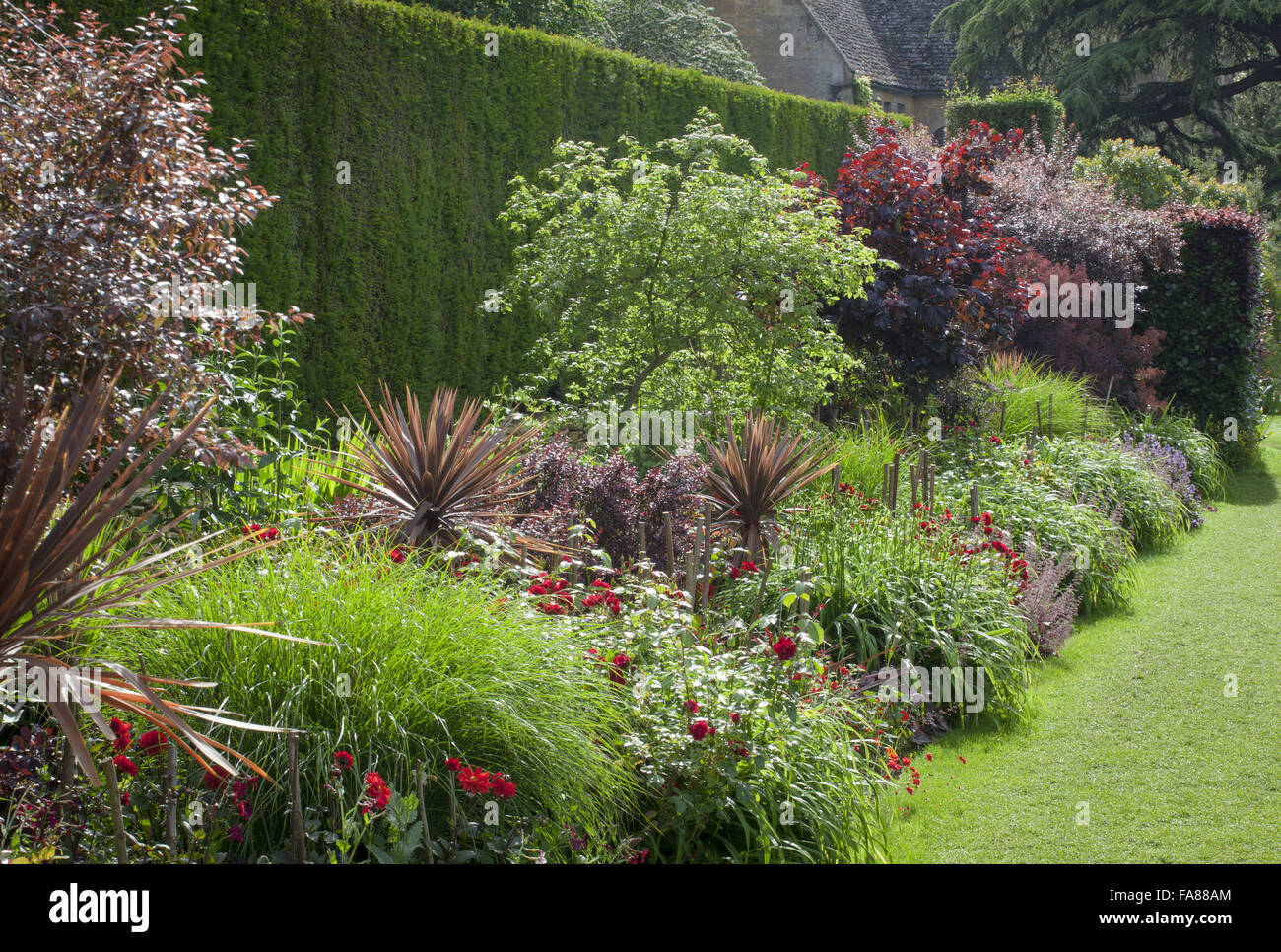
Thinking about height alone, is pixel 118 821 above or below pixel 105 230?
below

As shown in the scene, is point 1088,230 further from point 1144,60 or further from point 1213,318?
point 1144,60

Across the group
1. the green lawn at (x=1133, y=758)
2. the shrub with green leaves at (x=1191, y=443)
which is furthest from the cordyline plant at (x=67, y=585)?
the shrub with green leaves at (x=1191, y=443)

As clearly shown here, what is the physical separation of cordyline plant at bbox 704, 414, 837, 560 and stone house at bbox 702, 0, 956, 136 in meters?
22.8

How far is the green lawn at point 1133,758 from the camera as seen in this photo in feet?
14.7

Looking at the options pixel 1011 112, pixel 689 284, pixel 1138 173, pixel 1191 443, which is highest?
pixel 1011 112

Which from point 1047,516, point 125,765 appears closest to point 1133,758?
point 1047,516

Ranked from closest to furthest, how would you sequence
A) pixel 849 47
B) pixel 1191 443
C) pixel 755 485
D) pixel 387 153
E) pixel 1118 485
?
pixel 755 485 → pixel 387 153 → pixel 1118 485 → pixel 1191 443 → pixel 849 47

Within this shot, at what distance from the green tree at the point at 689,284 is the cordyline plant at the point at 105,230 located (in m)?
3.12

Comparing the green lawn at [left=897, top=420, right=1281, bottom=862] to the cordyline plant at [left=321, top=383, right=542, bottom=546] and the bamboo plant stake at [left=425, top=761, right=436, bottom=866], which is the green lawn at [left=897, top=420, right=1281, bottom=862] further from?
the cordyline plant at [left=321, top=383, right=542, bottom=546]

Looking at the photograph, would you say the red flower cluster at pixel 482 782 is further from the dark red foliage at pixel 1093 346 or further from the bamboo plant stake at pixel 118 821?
the dark red foliage at pixel 1093 346

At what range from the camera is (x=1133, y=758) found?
5332 millimetres

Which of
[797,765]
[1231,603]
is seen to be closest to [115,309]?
[797,765]

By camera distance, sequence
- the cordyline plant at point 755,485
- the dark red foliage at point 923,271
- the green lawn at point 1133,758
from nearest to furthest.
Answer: the green lawn at point 1133,758 → the cordyline plant at point 755,485 → the dark red foliage at point 923,271

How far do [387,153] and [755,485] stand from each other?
5.05 m
